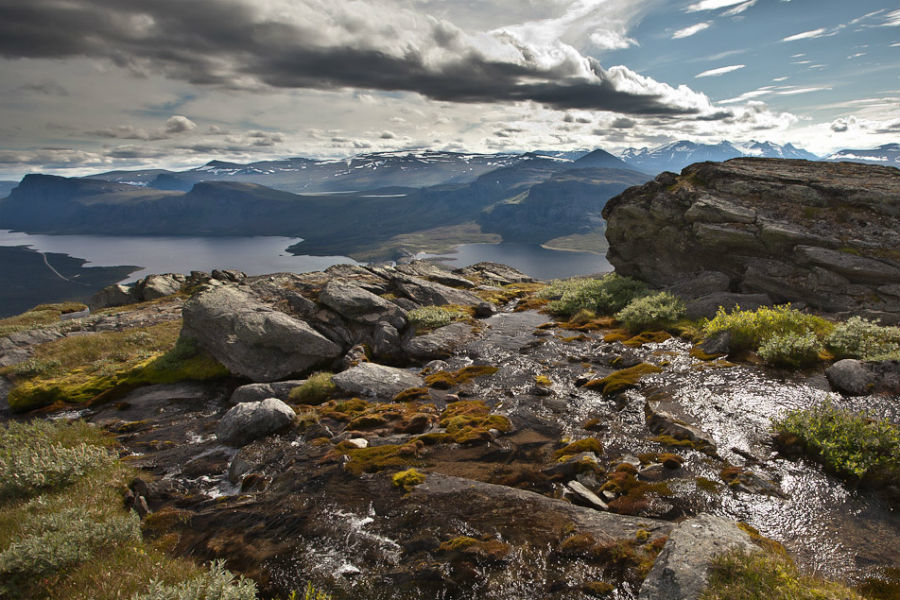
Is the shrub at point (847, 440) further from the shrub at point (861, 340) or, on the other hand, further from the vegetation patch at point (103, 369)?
the vegetation patch at point (103, 369)

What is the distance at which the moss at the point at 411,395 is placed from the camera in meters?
17.8

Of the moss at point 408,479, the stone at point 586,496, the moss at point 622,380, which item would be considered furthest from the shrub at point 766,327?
the moss at point 408,479

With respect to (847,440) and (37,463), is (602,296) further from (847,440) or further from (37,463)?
(37,463)

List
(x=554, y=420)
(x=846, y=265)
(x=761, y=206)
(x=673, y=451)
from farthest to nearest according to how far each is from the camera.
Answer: (x=761, y=206), (x=846, y=265), (x=554, y=420), (x=673, y=451)

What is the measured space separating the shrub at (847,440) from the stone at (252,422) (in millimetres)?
16469

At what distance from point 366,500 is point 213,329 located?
17.5 m

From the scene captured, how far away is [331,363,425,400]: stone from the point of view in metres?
18.5

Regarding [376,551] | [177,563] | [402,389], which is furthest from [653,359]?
[177,563]

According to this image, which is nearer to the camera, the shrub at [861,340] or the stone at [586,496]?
the stone at [586,496]

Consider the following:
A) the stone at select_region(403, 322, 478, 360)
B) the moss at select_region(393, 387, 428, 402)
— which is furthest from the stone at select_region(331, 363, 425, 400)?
the stone at select_region(403, 322, 478, 360)

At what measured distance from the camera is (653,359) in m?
19.0

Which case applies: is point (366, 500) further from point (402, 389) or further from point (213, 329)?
point (213, 329)

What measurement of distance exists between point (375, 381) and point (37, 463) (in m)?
11.3

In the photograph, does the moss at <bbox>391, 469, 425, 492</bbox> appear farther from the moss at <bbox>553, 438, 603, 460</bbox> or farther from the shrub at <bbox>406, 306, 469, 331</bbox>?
the shrub at <bbox>406, 306, 469, 331</bbox>
